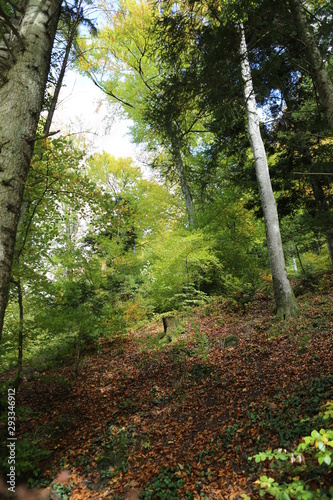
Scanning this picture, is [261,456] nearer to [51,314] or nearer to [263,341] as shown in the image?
[263,341]

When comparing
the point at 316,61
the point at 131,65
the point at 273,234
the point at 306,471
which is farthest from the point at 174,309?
the point at 131,65

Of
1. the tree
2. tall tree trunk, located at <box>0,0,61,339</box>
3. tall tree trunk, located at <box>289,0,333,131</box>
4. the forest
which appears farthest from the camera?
the tree

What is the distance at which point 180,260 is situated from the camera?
9.52 m

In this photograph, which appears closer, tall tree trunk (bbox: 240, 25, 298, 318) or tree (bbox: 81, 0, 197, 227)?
tall tree trunk (bbox: 240, 25, 298, 318)

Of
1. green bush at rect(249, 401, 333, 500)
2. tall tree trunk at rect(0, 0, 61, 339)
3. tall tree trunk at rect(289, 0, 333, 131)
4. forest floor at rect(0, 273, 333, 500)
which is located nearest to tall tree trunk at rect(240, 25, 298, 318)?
forest floor at rect(0, 273, 333, 500)

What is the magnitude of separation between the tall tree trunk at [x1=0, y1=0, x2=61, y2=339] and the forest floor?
8.66 ft

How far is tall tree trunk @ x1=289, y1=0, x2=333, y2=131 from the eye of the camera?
12.1 ft

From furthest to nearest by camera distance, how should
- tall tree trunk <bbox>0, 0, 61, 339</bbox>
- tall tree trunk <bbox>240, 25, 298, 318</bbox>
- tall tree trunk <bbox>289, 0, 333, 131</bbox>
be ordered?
tall tree trunk <bbox>240, 25, 298, 318</bbox> < tall tree trunk <bbox>289, 0, 333, 131</bbox> < tall tree trunk <bbox>0, 0, 61, 339</bbox>

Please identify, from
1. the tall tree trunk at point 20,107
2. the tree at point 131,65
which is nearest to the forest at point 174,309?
the tall tree trunk at point 20,107

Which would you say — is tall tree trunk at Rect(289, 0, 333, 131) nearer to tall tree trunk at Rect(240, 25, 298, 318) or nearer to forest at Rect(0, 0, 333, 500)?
forest at Rect(0, 0, 333, 500)

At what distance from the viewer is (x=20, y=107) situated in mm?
1839

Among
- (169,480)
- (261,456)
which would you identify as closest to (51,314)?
(169,480)

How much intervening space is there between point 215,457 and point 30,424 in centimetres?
332

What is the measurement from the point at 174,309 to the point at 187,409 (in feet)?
17.9
